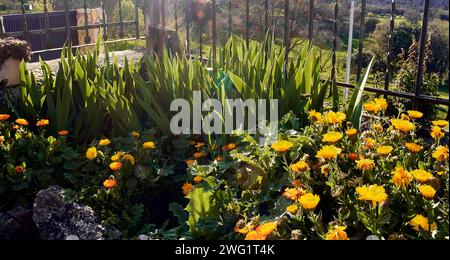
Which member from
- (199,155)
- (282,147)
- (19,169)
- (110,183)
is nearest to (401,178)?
(282,147)

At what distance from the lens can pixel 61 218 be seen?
A: 192 cm

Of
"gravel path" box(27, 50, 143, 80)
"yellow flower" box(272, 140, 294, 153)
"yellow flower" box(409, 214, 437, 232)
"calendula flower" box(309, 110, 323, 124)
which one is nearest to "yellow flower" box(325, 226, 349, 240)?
"yellow flower" box(409, 214, 437, 232)

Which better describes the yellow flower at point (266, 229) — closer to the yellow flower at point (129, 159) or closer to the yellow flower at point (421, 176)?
the yellow flower at point (421, 176)

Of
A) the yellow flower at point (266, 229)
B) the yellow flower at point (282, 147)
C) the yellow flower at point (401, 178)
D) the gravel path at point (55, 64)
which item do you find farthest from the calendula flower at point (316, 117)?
the gravel path at point (55, 64)

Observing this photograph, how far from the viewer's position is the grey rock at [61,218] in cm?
182

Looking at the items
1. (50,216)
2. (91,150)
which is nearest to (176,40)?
(91,150)

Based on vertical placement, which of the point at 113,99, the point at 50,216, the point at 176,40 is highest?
the point at 176,40

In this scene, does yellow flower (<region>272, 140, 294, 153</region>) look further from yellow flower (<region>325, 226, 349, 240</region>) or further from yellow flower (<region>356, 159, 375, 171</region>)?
yellow flower (<region>325, 226, 349, 240</region>)

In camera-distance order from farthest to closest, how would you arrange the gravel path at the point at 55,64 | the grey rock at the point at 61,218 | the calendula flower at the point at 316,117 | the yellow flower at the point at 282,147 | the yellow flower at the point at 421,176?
the gravel path at the point at 55,64
the calendula flower at the point at 316,117
the grey rock at the point at 61,218
the yellow flower at the point at 282,147
the yellow flower at the point at 421,176

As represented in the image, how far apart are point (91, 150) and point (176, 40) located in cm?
158

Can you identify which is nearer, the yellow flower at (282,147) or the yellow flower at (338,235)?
the yellow flower at (338,235)
